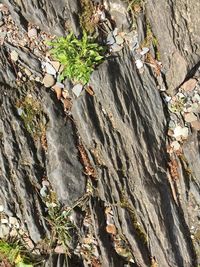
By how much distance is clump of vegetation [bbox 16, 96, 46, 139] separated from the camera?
23.7ft

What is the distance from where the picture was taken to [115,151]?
7125mm

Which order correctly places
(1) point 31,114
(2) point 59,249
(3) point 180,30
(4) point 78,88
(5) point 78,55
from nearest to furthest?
1. (5) point 78,55
2. (3) point 180,30
3. (4) point 78,88
4. (1) point 31,114
5. (2) point 59,249

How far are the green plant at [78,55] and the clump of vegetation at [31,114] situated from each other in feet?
2.49

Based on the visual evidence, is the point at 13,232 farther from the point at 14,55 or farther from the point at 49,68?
the point at 14,55

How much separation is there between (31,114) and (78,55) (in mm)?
1299

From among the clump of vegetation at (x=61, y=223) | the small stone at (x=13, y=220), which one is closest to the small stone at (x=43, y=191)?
the clump of vegetation at (x=61, y=223)

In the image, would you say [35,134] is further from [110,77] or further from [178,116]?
[178,116]

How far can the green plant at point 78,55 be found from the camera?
690cm

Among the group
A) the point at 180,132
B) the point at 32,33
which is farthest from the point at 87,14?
the point at 180,132

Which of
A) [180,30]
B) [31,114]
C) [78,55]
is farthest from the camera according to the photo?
[31,114]

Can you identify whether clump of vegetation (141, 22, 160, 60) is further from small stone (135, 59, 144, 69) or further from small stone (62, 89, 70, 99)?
small stone (62, 89, 70, 99)

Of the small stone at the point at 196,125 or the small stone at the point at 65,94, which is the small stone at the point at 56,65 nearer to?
the small stone at the point at 65,94

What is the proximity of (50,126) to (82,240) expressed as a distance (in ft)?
6.76

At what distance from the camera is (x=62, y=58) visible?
272 inches
